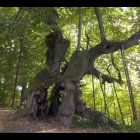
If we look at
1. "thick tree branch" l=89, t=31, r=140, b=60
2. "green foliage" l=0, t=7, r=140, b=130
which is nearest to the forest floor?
"green foliage" l=0, t=7, r=140, b=130

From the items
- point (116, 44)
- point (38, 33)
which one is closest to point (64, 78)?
point (116, 44)

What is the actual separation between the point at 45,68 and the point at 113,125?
474cm

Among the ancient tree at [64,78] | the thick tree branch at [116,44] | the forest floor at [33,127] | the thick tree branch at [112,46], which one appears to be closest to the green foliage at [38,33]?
the ancient tree at [64,78]

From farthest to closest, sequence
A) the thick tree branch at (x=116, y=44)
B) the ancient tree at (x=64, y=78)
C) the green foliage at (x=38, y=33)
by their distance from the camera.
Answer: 1. the thick tree branch at (x=116, y=44)
2. the ancient tree at (x=64, y=78)
3. the green foliage at (x=38, y=33)

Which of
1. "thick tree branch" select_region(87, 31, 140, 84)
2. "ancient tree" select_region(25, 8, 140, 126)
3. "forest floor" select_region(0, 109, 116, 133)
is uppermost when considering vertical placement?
"thick tree branch" select_region(87, 31, 140, 84)

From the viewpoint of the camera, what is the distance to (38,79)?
13.7 m

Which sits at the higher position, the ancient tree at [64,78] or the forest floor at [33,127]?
the ancient tree at [64,78]

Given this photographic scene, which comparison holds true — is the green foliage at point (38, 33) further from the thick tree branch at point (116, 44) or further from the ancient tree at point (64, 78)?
the thick tree branch at point (116, 44)

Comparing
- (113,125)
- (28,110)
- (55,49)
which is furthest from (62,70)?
(113,125)

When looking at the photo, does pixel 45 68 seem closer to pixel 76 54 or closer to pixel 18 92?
pixel 76 54

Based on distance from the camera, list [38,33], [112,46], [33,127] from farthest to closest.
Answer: [38,33] < [112,46] < [33,127]

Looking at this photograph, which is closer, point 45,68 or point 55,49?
point 45,68

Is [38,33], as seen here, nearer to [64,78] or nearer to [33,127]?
[64,78]

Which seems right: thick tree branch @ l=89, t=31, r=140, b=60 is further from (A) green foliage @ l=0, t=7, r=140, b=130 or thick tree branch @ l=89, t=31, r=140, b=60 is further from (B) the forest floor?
(B) the forest floor
